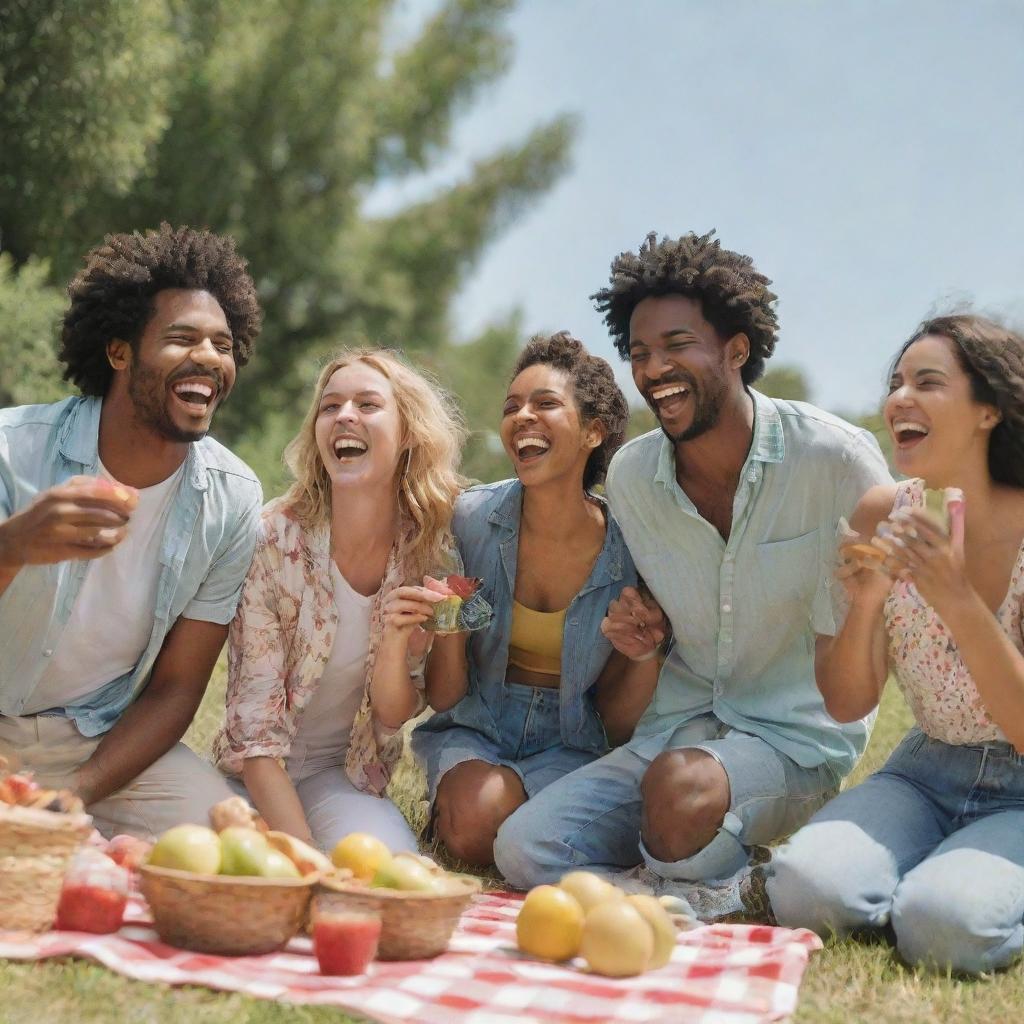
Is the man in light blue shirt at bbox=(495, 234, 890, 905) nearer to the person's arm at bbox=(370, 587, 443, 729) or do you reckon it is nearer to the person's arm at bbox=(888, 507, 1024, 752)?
the person's arm at bbox=(370, 587, 443, 729)

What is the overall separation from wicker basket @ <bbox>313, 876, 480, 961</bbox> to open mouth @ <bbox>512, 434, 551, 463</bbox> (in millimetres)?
2114

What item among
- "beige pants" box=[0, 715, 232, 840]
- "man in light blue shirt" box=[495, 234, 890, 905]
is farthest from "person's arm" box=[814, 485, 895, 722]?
"beige pants" box=[0, 715, 232, 840]

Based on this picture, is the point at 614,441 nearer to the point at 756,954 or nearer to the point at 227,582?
the point at 227,582

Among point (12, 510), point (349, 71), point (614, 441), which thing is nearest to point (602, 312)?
point (614, 441)

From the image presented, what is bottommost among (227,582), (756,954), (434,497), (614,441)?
(756,954)

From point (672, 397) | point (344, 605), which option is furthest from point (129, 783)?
point (672, 397)

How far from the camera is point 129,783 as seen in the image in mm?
5203

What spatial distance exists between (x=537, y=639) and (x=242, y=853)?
224cm

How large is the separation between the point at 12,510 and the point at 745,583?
2920 millimetres

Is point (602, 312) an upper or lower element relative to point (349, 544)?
upper

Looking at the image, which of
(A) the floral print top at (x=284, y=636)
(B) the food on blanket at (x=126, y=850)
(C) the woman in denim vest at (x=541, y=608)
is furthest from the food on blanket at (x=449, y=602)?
(B) the food on blanket at (x=126, y=850)

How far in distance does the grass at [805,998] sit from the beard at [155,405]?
2193mm

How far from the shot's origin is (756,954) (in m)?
4.09

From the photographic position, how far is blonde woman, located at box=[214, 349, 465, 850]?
17.1 feet
